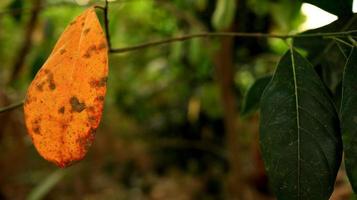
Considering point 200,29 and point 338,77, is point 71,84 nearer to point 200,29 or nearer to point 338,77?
point 338,77

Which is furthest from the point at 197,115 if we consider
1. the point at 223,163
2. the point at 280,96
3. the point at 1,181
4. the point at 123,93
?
Result: the point at 280,96

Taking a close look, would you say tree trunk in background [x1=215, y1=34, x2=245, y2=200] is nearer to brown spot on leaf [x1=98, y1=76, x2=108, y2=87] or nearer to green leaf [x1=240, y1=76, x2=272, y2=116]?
green leaf [x1=240, y1=76, x2=272, y2=116]

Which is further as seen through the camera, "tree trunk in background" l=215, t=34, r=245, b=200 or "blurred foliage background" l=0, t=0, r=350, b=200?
"blurred foliage background" l=0, t=0, r=350, b=200

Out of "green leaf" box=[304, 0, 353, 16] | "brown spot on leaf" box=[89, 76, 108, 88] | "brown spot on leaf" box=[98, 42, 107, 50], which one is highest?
"green leaf" box=[304, 0, 353, 16]

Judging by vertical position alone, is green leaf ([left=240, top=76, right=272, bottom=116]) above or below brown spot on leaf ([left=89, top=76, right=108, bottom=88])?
below

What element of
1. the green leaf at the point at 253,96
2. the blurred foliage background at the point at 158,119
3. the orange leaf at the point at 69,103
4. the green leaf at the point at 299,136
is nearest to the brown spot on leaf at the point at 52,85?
the orange leaf at the point at 69,103

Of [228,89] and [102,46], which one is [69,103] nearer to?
[102,46]

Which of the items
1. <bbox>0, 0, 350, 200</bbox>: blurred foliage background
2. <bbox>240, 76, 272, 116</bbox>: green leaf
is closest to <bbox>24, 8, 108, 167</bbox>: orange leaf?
<bbox>240, 76, 272, 116</bbox>: green leaf
